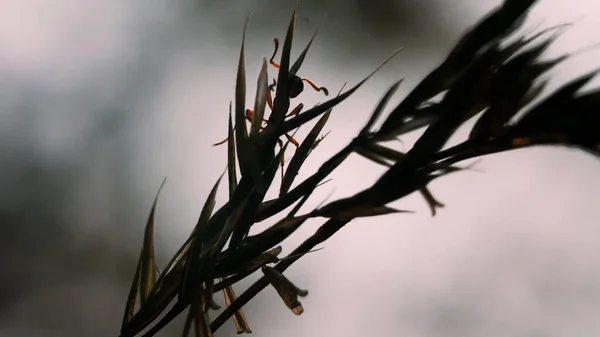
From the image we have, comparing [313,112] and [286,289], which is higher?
[313,112]

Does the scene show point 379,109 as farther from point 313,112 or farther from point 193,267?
point 193,267

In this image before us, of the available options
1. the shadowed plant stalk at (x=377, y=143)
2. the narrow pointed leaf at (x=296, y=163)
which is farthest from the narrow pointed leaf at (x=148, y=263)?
the narrow pointed leaf at (x=296, y=163)

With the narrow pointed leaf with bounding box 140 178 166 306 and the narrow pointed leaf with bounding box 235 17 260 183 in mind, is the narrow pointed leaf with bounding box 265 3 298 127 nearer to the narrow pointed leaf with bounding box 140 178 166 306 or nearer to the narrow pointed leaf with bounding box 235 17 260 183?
the narrow pointed leaf with bounding box 235 17 260 183

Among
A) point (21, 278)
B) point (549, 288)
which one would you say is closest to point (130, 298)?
point (21, 278)

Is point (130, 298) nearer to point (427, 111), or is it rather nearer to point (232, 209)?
point (232, 209)

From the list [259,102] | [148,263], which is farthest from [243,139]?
[148,263]

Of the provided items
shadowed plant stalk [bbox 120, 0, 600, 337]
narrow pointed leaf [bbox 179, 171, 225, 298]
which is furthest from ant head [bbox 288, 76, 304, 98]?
narrow pointed leaf [bbox 179, 171, 225, 298]

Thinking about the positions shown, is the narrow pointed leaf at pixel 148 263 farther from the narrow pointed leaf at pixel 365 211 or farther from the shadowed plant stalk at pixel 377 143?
the narrow pointed leaf at pixel 365 211
